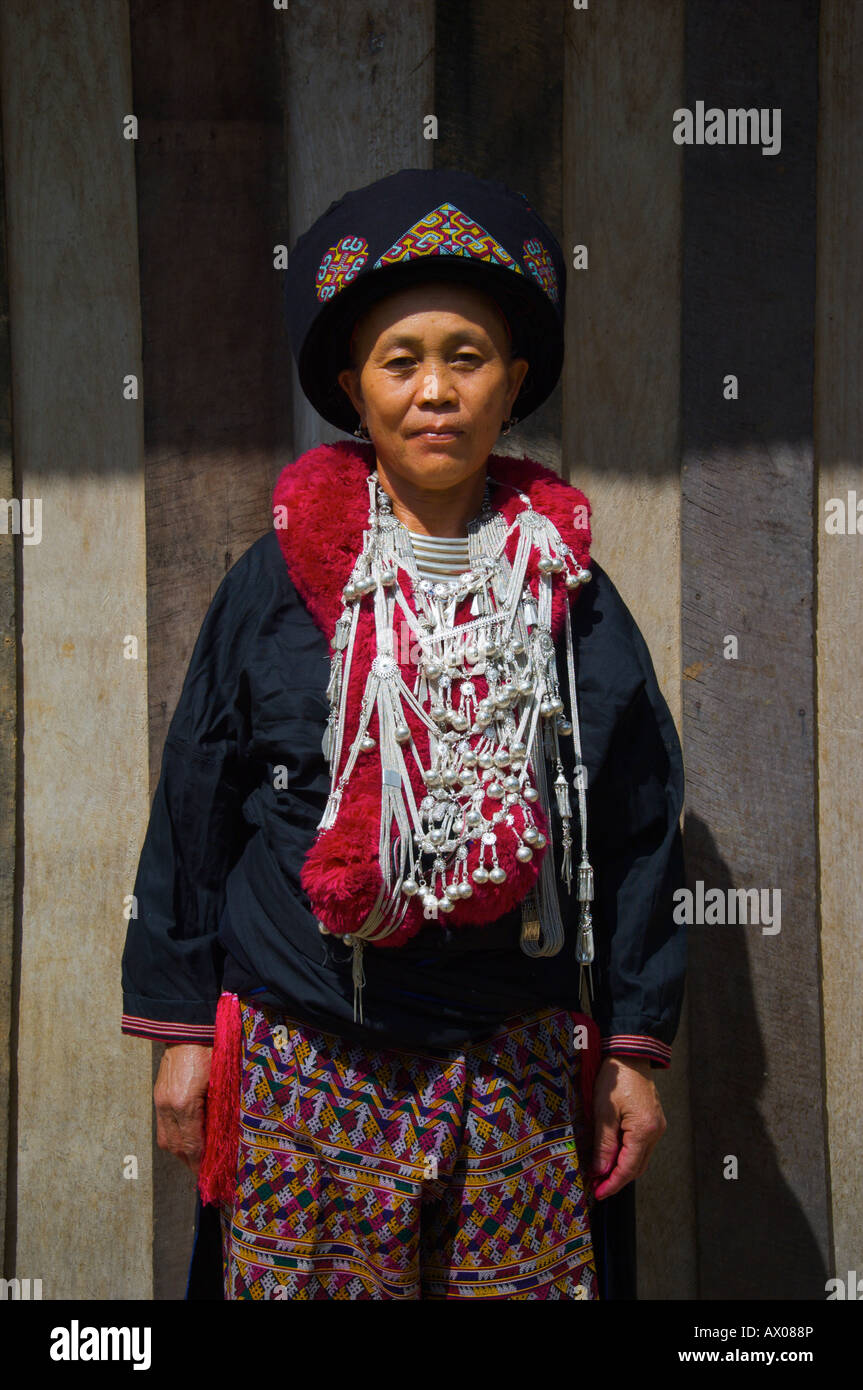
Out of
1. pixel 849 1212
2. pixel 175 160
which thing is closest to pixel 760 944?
pixel 849 1212

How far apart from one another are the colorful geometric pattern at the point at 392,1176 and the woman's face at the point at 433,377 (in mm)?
891

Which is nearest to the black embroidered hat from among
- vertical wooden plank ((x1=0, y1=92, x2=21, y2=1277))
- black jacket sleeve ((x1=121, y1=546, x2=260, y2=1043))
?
black jacket sleeve ((x1=121, y1=546, x2=260, y2=1043))

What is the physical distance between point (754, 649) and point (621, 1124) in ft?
3.44

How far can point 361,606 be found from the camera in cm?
188

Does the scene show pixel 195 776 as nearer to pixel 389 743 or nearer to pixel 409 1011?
pixel 389 743

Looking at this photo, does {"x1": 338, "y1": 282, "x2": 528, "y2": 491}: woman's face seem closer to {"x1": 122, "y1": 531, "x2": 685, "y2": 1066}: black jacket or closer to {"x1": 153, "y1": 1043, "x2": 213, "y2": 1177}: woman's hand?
{"x1": 122, "y1": 531, "x2": 685, "y2": 1066}: black jacket

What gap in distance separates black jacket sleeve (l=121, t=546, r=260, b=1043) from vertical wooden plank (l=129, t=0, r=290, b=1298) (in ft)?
1.91

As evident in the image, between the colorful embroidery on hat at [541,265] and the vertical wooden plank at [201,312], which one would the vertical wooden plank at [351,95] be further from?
the colorful embroidery on hat at [541,265]

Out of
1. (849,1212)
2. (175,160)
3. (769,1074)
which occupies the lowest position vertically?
(849,1212)

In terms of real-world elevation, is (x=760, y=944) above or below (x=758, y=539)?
below

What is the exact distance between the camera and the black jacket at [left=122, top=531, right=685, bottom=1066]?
73.4 inches

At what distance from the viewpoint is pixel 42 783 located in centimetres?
258

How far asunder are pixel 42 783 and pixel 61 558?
471 mm

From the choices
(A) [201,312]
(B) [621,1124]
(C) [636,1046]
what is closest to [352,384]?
(A) [201,312]
